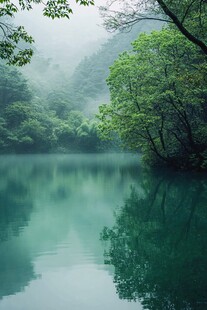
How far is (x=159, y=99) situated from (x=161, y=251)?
54.5 ft

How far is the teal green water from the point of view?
5727 mm

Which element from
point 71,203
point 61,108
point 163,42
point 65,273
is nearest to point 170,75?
point 163,42

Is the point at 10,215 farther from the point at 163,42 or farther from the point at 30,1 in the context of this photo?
the point at 163,42

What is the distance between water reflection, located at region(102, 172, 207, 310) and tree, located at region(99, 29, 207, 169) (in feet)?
30.2

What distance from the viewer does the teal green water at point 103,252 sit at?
5727 millimetres

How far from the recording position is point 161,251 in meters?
8.07

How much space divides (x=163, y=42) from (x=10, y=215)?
14.8 m

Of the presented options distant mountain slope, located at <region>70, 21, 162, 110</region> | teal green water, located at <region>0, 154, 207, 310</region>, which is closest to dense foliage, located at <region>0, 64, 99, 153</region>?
distant mountain slope, located at <region>70, 21, 162, 110</region>

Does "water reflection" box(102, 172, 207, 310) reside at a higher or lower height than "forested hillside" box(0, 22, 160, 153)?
lower

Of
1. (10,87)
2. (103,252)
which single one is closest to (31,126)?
(10,87)

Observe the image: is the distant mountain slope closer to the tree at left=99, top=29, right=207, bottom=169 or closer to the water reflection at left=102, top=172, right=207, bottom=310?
the tree at left=99, top=29, right=207, bottom=169

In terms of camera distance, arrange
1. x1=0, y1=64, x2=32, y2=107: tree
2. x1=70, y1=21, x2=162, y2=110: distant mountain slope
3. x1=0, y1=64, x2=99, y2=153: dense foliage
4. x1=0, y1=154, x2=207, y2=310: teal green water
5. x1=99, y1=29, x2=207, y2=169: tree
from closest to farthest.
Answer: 1. x1=0, y1=154, x2=207, y2=310: teal green water
2. x1=99, y1=29, x2=207, y2=169: tree
3. x1=0, y1=64, x2=99, y2=153: dense foliage
4. x1=0, y1=64, x2=32, y2=107: tree
5. x1=70, y1=21, x2=162, y2=110: distant mountain slope

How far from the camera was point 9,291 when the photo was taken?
5961 mm

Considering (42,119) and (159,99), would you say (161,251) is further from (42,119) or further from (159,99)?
(42,119)
